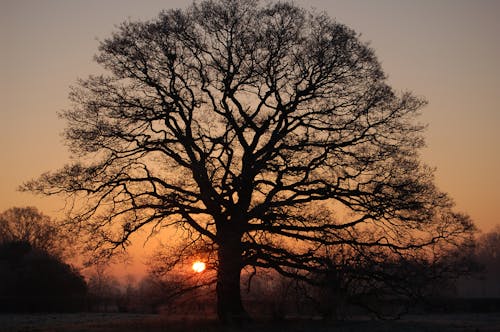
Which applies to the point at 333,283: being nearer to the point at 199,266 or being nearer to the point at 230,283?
the point at 230,283

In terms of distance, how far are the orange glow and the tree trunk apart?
0.61 m

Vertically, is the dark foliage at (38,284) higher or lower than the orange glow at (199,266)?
higher

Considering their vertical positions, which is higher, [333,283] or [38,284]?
[38,284]

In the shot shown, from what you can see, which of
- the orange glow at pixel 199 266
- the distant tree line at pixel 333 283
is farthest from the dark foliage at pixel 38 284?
the orange glow at pixel 199 266

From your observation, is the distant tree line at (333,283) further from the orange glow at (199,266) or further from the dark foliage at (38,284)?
the dark foliage at (38,284)

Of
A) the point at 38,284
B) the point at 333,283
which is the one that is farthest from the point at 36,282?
the point at 333,283

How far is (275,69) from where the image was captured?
24.7 m

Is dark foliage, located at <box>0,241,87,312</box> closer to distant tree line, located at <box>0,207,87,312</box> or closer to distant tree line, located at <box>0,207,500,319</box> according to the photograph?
distant tree line, located at <box>0,207,87,312</box>

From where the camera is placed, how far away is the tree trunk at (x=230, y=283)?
24.0 meters

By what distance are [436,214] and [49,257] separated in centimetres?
3508

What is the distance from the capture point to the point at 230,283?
24812 millimetres

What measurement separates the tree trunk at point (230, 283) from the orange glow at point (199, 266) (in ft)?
2.00

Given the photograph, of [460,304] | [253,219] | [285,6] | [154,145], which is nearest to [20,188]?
[154,145]

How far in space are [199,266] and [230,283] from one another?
1.62 m
